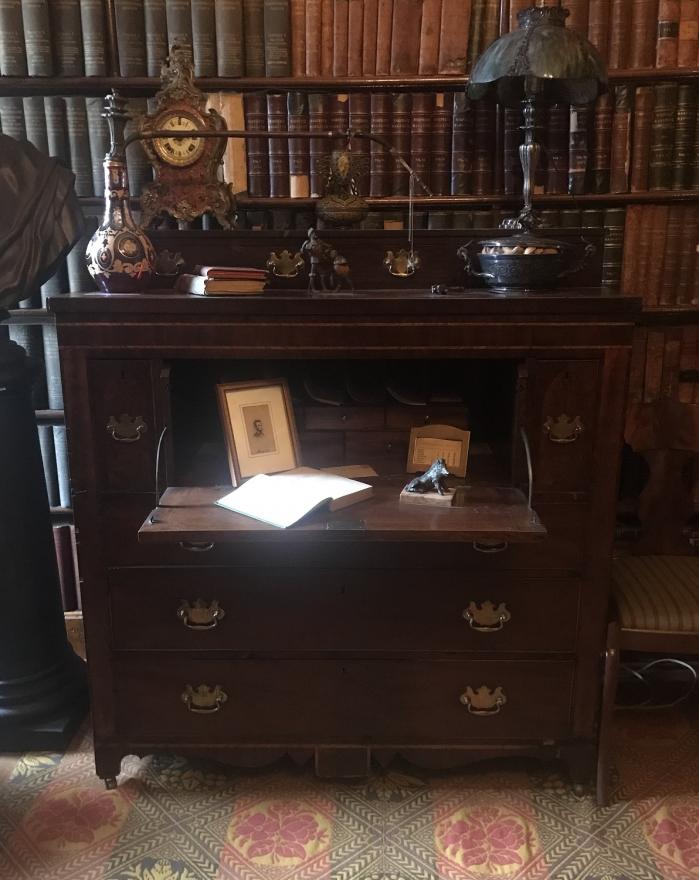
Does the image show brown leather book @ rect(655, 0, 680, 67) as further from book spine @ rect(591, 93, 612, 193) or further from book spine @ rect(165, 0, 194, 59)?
book spine @ rect(165, 0, 194, 59)

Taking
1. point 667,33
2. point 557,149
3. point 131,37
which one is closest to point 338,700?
point 557,149

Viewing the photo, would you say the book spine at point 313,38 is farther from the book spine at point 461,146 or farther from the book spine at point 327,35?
the book spine at point 461,146

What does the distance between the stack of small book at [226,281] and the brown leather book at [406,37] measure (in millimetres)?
820

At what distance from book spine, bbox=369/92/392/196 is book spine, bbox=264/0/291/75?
0.83 ft

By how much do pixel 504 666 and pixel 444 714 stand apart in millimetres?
175

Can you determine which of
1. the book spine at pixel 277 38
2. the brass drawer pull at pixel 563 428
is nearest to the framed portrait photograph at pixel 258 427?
the brass drawer pull at pixel 563 428

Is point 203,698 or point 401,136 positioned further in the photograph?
point 401,136

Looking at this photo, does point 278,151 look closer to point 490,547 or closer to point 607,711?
point 490,547

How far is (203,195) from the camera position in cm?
185

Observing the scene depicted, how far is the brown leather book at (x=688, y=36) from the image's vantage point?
197 cm

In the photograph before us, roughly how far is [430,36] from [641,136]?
0.63 metres

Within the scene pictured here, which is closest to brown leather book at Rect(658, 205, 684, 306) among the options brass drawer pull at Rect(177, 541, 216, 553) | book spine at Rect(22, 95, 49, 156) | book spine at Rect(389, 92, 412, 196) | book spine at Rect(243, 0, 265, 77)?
book spine at Rect(389, 92, 412, 196)

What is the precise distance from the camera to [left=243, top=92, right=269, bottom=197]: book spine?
2.03 m

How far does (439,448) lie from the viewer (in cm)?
172
